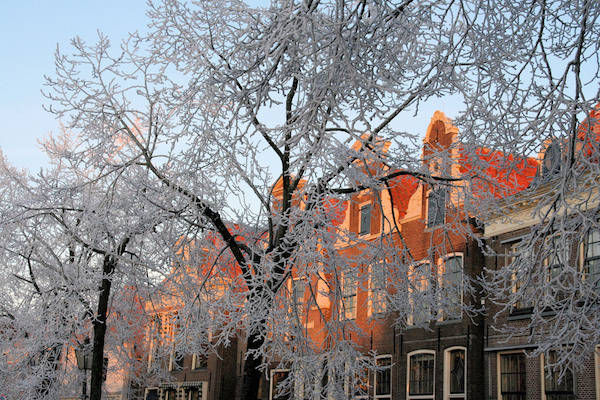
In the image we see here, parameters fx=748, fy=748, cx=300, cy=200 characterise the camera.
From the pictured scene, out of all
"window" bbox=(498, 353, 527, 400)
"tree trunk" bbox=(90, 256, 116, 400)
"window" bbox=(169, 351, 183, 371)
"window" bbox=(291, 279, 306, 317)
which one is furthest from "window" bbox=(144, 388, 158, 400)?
"window" bbox=(498, 353, 527, 400)

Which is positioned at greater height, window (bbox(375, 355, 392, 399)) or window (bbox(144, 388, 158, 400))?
window (bbox(375, 355, 392, 399))

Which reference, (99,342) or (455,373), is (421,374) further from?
(99,342)

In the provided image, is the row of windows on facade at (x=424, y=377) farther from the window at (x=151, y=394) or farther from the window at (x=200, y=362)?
the window at (x=151, y=394)

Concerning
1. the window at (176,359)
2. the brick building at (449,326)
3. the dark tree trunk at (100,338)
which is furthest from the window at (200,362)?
the dark tree trunk at (100,338)

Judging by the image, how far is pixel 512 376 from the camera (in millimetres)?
19047

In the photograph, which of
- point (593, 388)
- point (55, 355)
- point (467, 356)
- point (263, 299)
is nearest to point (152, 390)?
point (55, 355)

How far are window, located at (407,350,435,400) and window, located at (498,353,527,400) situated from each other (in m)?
2.44

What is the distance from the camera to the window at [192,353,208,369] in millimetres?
32906

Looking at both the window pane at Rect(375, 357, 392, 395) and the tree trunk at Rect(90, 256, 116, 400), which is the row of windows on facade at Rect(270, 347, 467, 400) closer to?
the window pane at Rect(375, 357, 392, 395)

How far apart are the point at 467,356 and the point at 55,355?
35.9ft

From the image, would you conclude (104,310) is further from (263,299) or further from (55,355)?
(263,299)

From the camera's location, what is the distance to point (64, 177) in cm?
2119

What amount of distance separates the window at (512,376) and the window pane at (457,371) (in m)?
1.24

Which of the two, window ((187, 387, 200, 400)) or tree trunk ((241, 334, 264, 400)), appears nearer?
tree trunk ((241, 334, 264, 400))
